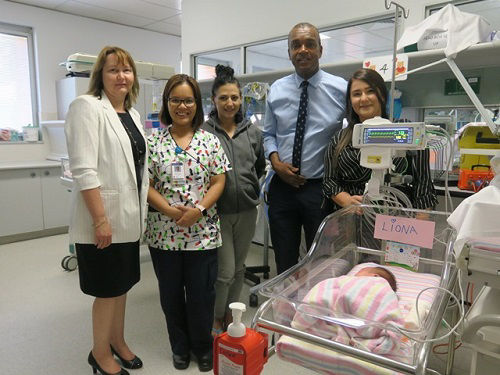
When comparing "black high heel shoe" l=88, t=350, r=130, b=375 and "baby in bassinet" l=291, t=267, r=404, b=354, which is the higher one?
"baby in bassinet" l=291, t=267, r=404, b=354

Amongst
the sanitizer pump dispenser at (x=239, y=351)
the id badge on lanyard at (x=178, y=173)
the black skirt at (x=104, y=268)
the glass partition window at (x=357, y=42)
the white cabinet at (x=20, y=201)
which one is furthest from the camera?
the glass partition window at (x=357, y=42)

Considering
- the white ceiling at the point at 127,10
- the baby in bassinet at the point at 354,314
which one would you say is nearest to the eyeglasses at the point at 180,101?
the baby in bassinet at the point at 354,314

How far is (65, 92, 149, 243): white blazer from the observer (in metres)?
1.47

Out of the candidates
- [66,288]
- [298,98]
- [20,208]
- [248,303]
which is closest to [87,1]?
[20,208]

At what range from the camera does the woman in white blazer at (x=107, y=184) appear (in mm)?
1485

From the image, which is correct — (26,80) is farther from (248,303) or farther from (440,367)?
(440,367)

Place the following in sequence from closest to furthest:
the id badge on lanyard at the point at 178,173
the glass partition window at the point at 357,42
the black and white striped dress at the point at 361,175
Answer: the black and white striped dress at the point at 361,175 < the id badge on lanyard at the point at 178,173 < the glass partition window at the point at 357,42

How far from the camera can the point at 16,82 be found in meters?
4.54

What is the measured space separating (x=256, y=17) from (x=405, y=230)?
9.68ft

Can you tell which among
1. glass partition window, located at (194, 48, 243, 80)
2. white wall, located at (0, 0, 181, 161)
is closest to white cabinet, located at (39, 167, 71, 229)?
white wall, located at (0, 0, 181, 161)

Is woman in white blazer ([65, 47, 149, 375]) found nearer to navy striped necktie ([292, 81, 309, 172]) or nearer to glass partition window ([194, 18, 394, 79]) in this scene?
navy striped necktie ([292, 81, 309, 172])

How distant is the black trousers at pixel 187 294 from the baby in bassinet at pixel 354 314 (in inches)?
34.2

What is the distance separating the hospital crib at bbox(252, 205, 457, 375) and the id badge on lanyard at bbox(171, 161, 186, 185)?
26.7 inches

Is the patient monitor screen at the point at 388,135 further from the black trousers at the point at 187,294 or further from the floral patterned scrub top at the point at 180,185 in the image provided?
the black trousers at the point at 187,294
